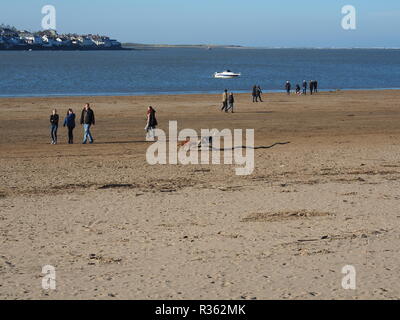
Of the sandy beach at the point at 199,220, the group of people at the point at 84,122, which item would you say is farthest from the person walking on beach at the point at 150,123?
the sandy beach at the point at 199,220

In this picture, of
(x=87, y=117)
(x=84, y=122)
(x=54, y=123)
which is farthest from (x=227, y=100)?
(x=54, y=123)

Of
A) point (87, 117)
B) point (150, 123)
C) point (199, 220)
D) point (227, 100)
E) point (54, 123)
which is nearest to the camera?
point (199, 220)

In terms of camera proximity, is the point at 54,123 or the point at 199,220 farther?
the point at 54,123

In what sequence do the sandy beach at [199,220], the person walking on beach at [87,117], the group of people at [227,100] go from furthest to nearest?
the group of people at [227,100]
the person walking on beach at [87,117]
the sandy beach at [199,220]

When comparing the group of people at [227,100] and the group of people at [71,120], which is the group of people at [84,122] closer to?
the group of people at [71,120]

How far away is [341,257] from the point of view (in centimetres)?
1157

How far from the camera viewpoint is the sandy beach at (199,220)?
10328 mm

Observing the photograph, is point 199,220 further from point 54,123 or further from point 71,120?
point 54,123

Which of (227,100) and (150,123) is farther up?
(227,100)

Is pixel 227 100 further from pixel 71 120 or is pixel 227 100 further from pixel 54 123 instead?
pixel 54 123

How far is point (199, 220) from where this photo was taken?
14.5 metres

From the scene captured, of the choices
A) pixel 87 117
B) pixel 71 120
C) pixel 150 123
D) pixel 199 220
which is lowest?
pixel 199 220

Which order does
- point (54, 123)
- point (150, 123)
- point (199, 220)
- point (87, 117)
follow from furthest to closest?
1. point (150, 123)
2. point (54, 123)
3. point (87, 117)
4. point (199, 220)

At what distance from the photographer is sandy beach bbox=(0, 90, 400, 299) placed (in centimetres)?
1033
